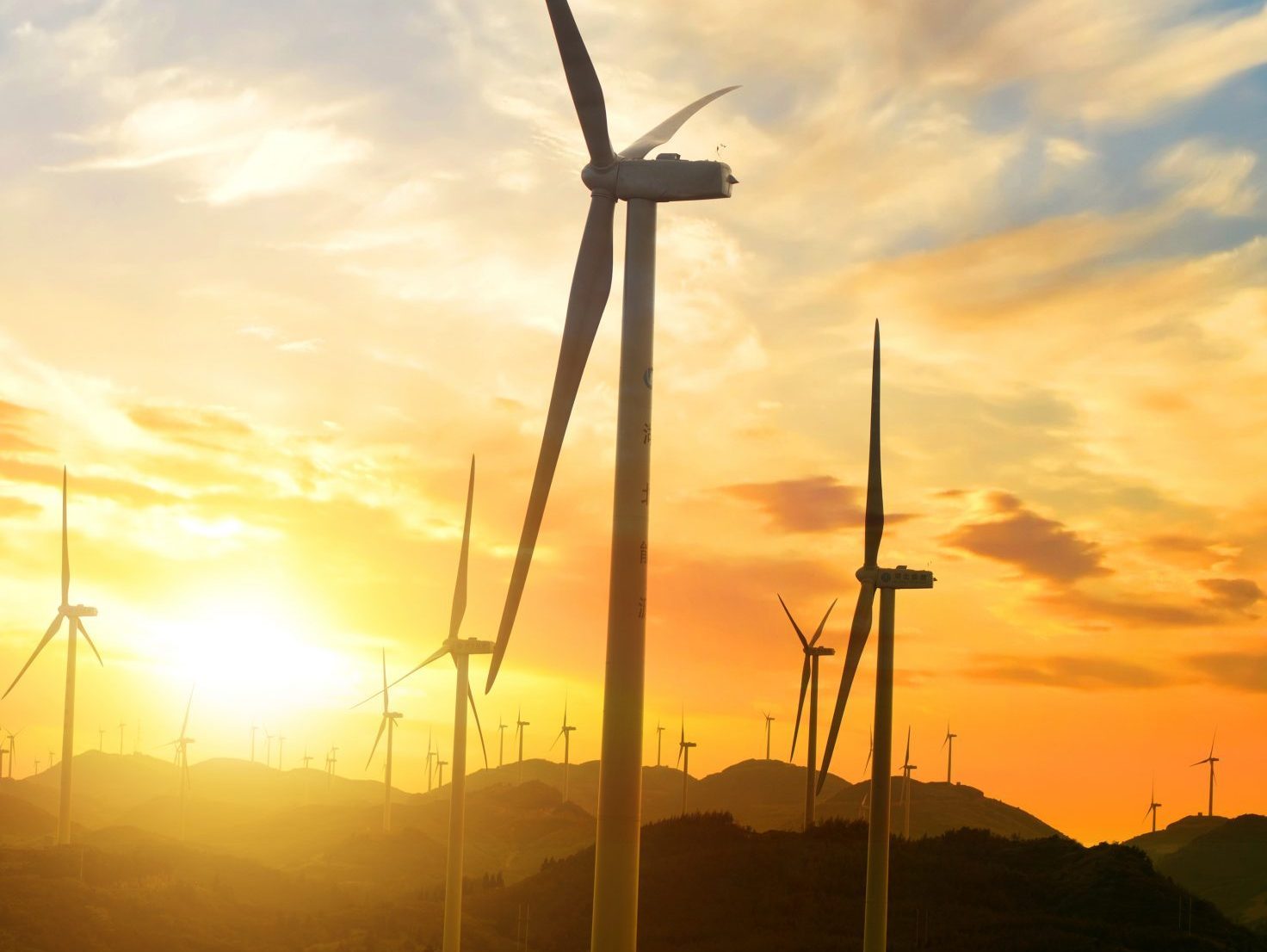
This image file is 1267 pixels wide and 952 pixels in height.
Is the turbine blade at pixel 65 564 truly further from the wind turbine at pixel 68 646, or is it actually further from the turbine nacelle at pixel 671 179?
the turbine nacelle at pixel 671 179

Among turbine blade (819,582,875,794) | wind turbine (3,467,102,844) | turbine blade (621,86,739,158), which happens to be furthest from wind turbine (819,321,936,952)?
wind turbine (3,467,102,844)

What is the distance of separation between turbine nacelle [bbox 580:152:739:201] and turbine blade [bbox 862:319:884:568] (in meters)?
30.5

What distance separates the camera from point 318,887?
541ft

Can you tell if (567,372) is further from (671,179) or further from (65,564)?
(65,564)

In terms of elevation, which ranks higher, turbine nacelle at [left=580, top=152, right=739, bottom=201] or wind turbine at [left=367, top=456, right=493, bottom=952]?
turbine nacelle at [left=580, top=152, right=739, bottom=201]

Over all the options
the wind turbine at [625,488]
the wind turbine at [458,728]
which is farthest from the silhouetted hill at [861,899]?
the wind turbine at [625,488]

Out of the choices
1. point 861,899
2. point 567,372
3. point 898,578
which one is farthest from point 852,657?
point 861,899

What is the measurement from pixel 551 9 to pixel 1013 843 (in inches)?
5130

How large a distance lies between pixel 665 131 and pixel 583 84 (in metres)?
4.56

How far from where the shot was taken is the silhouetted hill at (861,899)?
379 ft

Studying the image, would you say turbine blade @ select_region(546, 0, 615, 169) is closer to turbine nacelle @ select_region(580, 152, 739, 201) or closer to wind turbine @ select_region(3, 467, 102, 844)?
turbine nacelle @ select_region(580, 152, 739, 201)

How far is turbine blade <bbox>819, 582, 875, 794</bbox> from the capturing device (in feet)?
209

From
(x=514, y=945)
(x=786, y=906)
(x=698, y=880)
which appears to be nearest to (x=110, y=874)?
(x=514, y=945)

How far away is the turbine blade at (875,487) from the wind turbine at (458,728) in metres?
32.9
